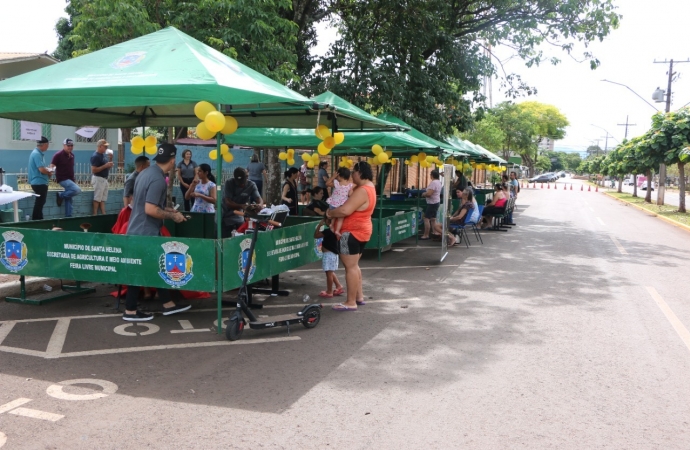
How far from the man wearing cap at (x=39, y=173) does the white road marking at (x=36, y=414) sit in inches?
315

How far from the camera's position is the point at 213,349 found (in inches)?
228

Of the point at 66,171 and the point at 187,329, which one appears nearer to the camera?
the point at 187,329

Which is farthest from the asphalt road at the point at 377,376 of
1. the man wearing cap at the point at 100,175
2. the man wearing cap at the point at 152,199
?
the man wearing cap at the point at 100,175

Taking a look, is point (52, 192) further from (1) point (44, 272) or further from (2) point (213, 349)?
(2) point (213, 349)

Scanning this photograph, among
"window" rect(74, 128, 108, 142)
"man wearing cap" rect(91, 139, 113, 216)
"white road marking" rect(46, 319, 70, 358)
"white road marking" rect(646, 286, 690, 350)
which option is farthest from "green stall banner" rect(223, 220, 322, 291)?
"window" rect(74, 128, 108, 142)

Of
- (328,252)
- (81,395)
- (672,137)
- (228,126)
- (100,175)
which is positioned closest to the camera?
(81,395)

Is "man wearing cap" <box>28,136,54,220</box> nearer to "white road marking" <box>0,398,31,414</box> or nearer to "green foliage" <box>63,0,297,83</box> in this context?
"green foliage" <box>63,0,297,83</box>

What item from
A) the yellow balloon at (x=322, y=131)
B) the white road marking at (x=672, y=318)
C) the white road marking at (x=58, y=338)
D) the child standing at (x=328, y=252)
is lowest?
the white road marking at (x=58, y=338)

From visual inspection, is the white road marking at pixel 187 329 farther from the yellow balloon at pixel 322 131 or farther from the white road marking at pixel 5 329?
the yellow balloon at pixel 322 131

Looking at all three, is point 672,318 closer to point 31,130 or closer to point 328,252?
point 328,252

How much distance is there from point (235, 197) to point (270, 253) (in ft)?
6.34

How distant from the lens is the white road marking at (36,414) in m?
4.14

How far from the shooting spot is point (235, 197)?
8.61 meters

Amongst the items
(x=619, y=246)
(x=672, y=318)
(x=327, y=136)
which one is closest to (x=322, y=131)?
(x=327, y=136)
